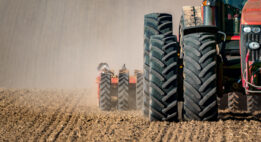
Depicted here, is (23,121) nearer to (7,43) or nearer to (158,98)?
(158,98)

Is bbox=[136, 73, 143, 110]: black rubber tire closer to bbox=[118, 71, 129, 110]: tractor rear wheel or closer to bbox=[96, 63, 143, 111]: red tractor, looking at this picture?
bbox=[96, 63, 143, 111]: red tractor

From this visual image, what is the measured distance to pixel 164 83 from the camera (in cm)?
514

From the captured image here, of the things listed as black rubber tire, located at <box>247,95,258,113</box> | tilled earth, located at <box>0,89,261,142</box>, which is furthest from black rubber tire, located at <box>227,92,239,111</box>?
tilled earth, located at <box>0,89,261,142</box>

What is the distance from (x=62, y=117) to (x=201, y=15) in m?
3.13

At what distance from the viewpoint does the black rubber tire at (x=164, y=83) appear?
5.13m

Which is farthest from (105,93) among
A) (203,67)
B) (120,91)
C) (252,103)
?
(203,67)

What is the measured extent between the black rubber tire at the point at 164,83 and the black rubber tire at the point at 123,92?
5.03 metres

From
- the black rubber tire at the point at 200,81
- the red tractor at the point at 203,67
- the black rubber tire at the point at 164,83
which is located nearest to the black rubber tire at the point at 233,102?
the red tractor at the point at 203,67

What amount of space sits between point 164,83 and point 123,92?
5276 mm

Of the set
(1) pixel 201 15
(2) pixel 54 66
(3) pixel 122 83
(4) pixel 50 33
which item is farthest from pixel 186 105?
(4) pixel 50 33

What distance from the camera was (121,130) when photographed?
16.5ft

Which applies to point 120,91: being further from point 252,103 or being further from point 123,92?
point 252,103

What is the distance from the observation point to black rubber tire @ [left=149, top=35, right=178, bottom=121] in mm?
5133

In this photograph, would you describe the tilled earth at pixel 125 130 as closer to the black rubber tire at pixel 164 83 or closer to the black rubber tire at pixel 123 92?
the black rubber tire at pixel 164 83
